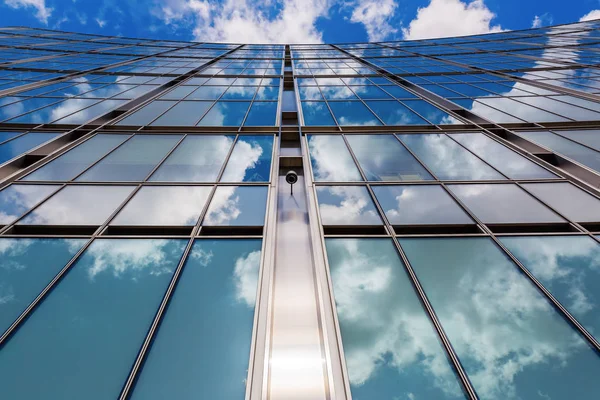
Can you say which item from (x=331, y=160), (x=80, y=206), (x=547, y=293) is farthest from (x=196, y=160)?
(x=547, y=293)

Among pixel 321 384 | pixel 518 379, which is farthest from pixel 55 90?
pixel 518 379

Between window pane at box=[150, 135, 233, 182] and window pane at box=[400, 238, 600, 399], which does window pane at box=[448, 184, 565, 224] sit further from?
window pane at box=[150, 135, 233, 182]

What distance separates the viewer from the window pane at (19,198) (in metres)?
6.05

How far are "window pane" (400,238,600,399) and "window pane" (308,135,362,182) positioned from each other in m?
3.19

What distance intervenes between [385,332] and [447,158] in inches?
252

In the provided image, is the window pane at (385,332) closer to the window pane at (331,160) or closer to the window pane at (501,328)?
the window pane at (501,328)

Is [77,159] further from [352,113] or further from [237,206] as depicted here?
[352,113]

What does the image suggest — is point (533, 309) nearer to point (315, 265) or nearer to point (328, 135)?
point (315, 265)

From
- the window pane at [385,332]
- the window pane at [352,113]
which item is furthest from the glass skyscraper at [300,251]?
the window pane at [352,113]

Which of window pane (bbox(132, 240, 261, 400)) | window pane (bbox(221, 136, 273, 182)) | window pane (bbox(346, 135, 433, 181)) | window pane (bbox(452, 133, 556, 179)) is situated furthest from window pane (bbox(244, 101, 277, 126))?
window pane (bbox(132, 240, 261, 400))

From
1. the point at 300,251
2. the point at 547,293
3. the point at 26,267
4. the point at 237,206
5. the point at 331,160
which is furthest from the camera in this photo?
the point at 331,160

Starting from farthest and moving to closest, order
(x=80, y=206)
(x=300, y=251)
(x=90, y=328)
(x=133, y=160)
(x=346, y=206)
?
(x=133, y=160)
(x=346, y=206)
(x=80, y=206)
(x=300, y=251)
(x=90, y=328)

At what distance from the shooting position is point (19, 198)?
21.7 ft

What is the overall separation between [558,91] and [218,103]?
15826mm
